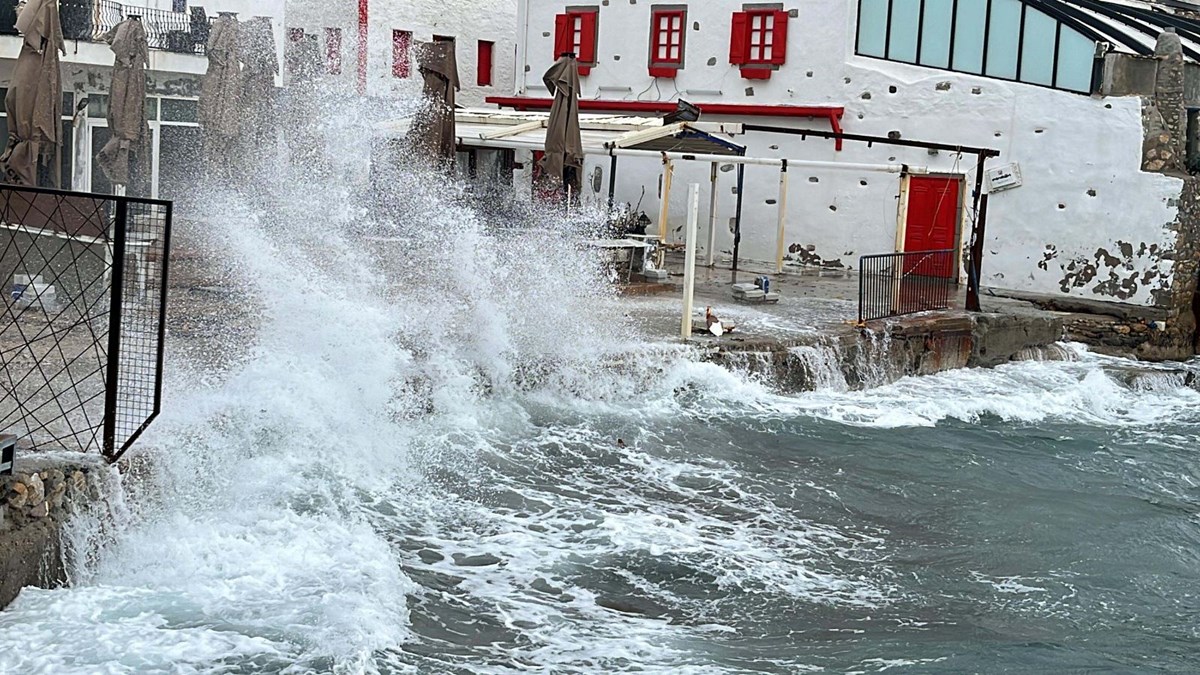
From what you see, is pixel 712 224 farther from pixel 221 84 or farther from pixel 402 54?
pixel 402 54

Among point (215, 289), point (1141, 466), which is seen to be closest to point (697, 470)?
point (1141, 466)

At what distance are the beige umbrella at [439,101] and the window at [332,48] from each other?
1320 cm

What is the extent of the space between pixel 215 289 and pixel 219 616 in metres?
6.98

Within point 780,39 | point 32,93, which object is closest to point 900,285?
point 780,39

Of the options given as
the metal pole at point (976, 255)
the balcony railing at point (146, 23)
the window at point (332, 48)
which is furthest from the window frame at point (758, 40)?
the window at point (332, 48)

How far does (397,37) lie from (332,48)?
55.5 inches

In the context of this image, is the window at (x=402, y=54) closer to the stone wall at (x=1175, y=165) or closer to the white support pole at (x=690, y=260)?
the stone wall at (x=1175, y=165)

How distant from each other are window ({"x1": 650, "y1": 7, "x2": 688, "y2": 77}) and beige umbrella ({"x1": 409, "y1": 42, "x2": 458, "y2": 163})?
7456 mm

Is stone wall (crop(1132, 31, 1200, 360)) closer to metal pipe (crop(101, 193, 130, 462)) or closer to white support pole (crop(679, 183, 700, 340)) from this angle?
white support pole (crop(679, 183, 700, 340))

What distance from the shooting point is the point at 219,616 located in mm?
7387

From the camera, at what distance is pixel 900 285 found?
1670 cm

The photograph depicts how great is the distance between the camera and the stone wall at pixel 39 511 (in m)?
7.32

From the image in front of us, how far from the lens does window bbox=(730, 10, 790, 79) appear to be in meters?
23.1

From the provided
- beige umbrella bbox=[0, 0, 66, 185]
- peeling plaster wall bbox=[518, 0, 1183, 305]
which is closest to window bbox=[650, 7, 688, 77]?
peeling plaster wall bbox=[518, 0, 1183, 305]
